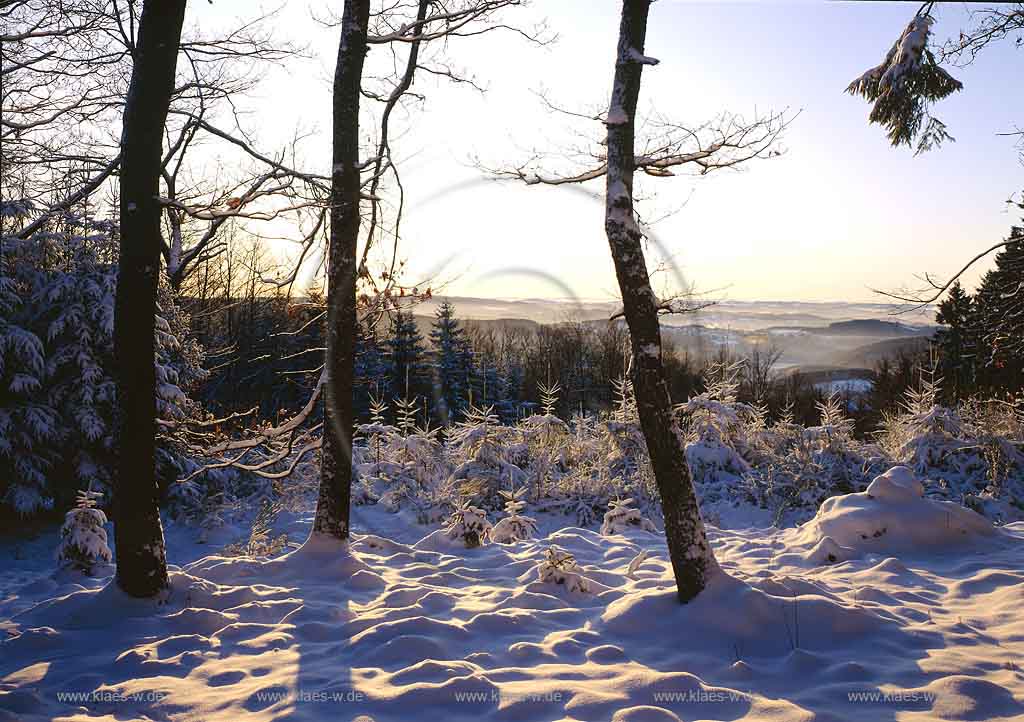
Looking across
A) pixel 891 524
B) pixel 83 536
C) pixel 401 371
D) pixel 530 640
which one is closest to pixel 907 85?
pixel 891 524

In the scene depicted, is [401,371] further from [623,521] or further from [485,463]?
[623,521]

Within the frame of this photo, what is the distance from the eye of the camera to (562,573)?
594 cm

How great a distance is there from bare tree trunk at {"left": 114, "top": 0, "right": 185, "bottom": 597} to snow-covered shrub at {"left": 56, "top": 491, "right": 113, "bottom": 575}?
4.85 ft

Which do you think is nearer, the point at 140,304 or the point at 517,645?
the point at 517,645

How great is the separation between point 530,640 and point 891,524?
196 inches

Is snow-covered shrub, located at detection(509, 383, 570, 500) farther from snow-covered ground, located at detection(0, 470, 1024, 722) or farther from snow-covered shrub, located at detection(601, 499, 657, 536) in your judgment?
snow-covered ground, located at detection(0, 470, 1024, 722)

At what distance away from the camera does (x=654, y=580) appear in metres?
6.21

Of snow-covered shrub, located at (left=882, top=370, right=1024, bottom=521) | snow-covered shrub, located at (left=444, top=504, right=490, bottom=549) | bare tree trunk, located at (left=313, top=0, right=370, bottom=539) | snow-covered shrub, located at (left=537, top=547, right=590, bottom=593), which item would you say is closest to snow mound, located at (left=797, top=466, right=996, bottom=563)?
snow-covered shrub, located at (left=537, top=547, right=590, bottom=593)

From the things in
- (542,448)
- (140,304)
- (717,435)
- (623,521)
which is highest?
(140,304)

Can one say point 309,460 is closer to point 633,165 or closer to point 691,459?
point 691,459

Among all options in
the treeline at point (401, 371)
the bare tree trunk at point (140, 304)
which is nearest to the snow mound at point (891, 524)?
the bare tree trunk at point (140, 304)

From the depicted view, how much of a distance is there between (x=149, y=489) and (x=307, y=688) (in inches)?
103

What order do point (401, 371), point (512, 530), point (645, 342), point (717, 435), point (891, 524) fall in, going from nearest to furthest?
point (645, 342), point (891, 524), point (512, 530), point (717, 435), point (401, 371)

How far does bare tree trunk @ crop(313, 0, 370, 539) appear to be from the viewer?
7043 mm
